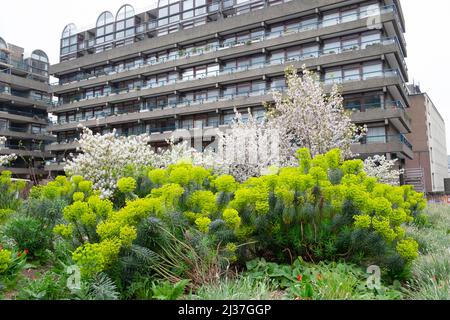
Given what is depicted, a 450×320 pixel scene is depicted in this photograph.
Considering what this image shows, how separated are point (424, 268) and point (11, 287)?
500 centimetres

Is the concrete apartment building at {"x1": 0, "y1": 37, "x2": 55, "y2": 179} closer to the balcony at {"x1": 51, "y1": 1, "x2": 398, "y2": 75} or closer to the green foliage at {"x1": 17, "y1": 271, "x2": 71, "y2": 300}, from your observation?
the balcony at {"x1": 51, "y1": 1, "x2": 398, "y2": 75}

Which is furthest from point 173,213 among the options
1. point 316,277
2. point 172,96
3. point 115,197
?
point 172,96

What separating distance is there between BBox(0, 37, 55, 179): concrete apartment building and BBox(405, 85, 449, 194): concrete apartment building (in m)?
39.3

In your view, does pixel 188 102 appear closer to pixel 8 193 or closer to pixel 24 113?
pixel 24 113

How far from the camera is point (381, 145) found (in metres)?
25.6

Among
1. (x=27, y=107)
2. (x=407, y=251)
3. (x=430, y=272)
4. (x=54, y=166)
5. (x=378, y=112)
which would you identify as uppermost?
(x=27, y=107)

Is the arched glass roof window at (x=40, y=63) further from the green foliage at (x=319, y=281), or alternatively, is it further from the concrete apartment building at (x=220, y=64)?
the green foliage at (x=319, y=281)

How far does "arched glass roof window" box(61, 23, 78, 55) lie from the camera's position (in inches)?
1845

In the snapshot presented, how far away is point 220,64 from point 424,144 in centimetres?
2272

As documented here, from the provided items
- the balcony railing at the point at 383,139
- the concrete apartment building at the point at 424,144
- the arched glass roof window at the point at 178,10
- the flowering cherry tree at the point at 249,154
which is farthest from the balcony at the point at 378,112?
the arched glass roof window at the point at 178,10

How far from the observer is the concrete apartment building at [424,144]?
1118 inches

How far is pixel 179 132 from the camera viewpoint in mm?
35125

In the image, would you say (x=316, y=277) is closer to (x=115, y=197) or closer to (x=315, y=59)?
(x=115, y=197)

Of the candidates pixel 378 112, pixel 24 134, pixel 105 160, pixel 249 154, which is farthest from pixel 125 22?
pixel 105 160
